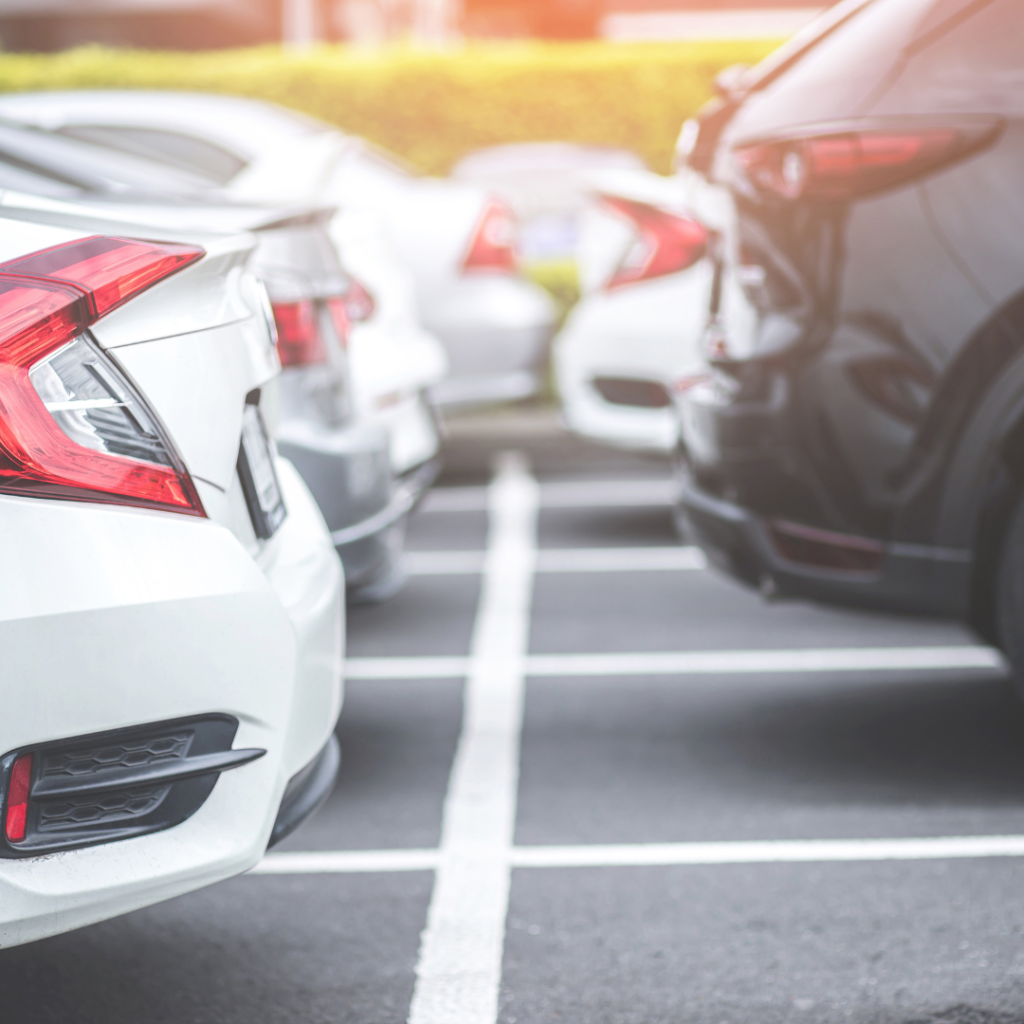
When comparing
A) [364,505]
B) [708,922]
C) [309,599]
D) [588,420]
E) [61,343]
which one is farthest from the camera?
[588,420]

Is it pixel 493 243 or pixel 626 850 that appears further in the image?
pixel 493 243

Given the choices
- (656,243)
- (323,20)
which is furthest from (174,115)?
(323,20)

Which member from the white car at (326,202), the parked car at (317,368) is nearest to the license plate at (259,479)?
the parked car at (317,368)

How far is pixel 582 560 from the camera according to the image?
18.0 feet

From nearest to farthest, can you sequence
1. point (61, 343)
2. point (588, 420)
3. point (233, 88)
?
point (61, 343), point (588, 420), point (233, 88)

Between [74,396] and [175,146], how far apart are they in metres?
4.45

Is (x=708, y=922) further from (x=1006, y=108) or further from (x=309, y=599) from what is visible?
(x=1006, y=108)

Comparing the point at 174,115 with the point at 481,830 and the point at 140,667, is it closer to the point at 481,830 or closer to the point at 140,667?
the point at 481,830

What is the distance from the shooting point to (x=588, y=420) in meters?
5.70

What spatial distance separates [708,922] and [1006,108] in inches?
65.9

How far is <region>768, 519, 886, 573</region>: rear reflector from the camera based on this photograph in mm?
2939

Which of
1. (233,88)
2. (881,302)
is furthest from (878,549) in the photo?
(233,88)

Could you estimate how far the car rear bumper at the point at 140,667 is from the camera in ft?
5.53

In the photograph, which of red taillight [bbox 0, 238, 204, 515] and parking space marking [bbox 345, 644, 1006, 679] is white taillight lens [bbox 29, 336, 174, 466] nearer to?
red taillight [bbox 0, 238, 204, 515]
